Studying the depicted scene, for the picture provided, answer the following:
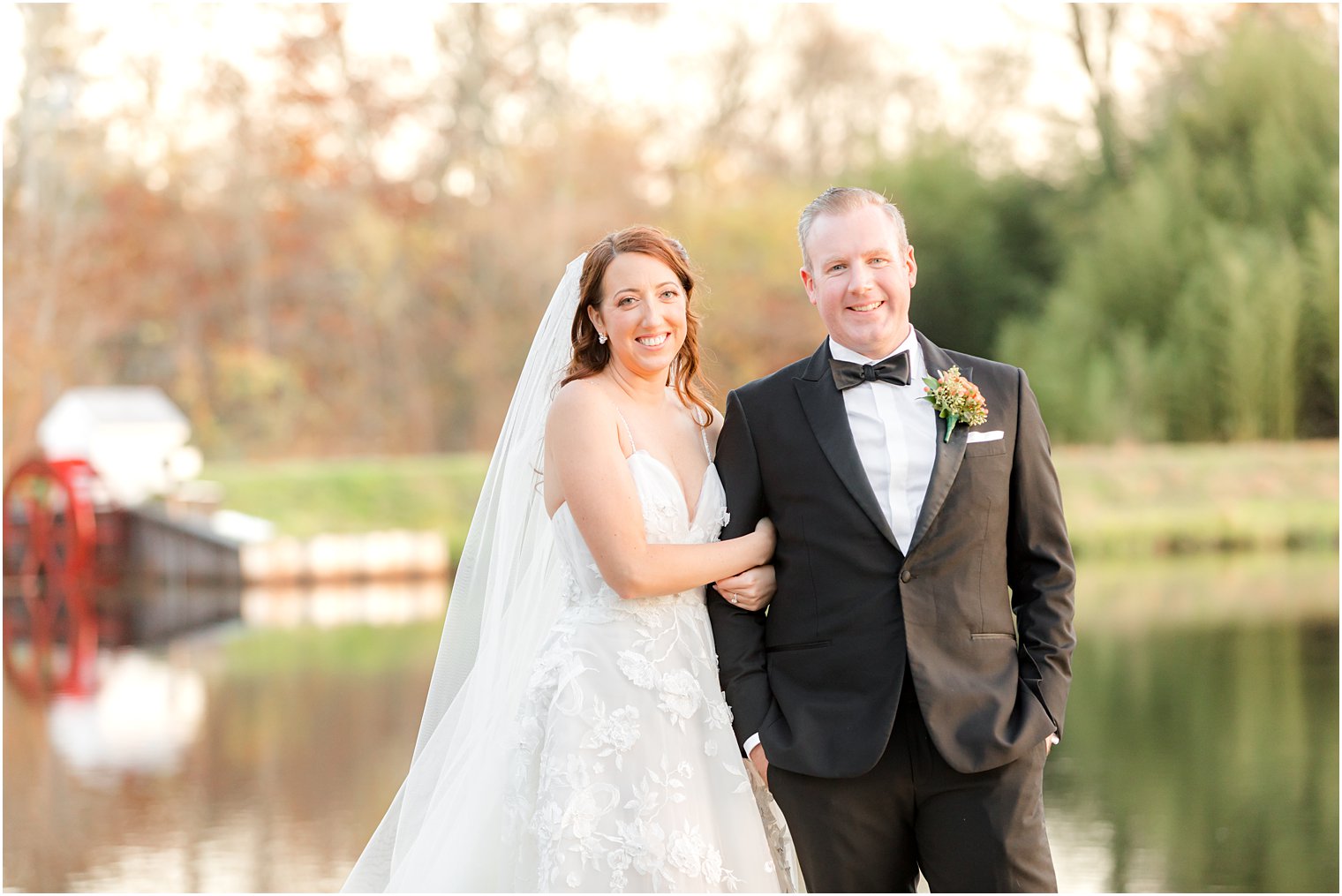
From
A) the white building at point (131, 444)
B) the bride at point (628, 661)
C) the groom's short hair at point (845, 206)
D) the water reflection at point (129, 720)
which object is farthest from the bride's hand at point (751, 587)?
the white building at point (131, 444)

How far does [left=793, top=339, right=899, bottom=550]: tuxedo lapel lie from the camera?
260 cm

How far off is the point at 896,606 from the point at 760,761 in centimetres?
40

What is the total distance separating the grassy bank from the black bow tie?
12278 mm

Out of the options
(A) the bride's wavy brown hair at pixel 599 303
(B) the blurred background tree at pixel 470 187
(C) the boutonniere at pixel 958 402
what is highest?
(B) the blurred background tree at pixel 470 187

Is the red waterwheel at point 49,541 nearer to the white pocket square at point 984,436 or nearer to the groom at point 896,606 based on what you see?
the groom at point 896,606

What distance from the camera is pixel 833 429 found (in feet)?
8.74

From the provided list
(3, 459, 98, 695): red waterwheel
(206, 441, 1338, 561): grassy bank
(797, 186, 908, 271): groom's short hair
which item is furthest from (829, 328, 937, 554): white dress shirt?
(3, 459, 98, 695): red waterwheel

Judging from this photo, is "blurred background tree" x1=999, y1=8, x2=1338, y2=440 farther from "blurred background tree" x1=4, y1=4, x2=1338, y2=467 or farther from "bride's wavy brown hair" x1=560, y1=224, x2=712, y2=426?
"bride's wavy brown hair" x1=560, y1=224, x2=712, y2=426

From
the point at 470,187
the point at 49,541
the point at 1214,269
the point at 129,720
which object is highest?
the point at 470,187

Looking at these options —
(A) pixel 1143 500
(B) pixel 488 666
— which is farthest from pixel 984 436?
(A) pixel 1143 500

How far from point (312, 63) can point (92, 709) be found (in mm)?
13448

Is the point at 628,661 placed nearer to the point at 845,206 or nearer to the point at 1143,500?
the point at 845,206

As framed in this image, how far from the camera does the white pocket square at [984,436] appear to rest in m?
2.61

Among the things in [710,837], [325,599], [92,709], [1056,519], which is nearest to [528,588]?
[710,837]
